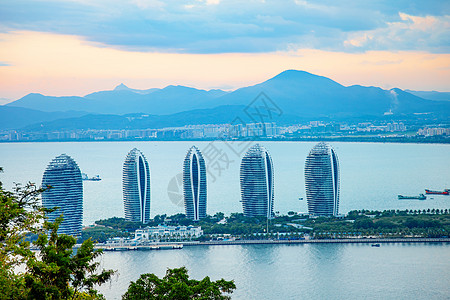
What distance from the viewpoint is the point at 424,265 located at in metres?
22.2

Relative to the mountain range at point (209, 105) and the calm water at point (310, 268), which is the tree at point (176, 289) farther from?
the mountain range at point (209, 105)

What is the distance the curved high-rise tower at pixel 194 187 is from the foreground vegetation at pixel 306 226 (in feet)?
1.82

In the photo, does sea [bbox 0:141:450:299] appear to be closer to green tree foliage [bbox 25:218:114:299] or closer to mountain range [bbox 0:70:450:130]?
green tree foliage [bbox 25:218:114:299]

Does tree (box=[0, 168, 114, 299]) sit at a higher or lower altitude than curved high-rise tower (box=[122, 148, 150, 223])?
lower

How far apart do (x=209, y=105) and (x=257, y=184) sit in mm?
104255

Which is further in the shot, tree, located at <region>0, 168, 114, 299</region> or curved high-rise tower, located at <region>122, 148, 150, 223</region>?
curved high-rise tower, located at <region>122, 148, 150, 223</region>

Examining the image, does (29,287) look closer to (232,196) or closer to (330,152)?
(330,152)

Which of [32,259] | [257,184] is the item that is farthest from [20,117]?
[32,259]

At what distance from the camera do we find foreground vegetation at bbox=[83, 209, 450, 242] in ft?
90.8

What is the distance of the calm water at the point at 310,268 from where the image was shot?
1894 cm

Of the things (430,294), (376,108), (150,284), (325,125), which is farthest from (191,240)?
(376,108)

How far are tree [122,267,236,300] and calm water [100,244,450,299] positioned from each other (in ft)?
27.9

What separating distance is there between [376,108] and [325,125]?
31.0 metres

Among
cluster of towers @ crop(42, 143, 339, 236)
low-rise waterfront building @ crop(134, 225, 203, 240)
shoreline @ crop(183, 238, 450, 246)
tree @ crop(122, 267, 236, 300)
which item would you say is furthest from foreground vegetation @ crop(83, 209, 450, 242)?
tree @ crop(122, 267, 236, 300)
